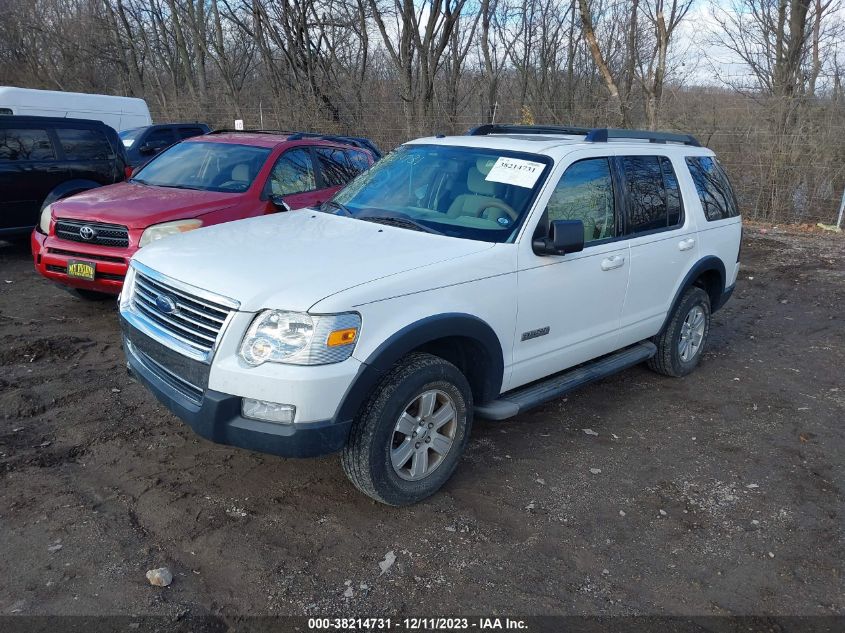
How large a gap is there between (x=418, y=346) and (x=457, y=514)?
0.93m

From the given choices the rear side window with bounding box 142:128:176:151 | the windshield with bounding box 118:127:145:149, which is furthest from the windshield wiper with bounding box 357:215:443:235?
the windshield with bounding box 118:127:145:149

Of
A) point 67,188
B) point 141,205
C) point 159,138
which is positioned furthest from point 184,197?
point 159,138

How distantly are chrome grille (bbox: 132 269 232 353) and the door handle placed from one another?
2.39m

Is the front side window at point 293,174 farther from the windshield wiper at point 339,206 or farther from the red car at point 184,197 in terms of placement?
the windshield wiper at point 339,206

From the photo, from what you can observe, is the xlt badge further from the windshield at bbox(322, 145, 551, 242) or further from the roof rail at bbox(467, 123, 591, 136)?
the roof rail at bbox(467, 123, 591, 136)

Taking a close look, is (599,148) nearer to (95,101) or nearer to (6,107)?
(6,107)

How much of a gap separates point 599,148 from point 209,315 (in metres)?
2.75

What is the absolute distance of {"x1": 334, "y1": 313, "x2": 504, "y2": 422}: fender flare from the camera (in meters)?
3.05

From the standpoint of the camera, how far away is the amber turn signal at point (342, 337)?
2.97 m

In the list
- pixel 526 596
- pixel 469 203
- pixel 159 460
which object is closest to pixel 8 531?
pixel 159 460

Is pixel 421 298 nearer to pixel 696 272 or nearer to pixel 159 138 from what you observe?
pixel 696 272

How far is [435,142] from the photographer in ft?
15.3

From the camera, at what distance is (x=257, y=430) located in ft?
9.91

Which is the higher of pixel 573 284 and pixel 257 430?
pixel 573 284
